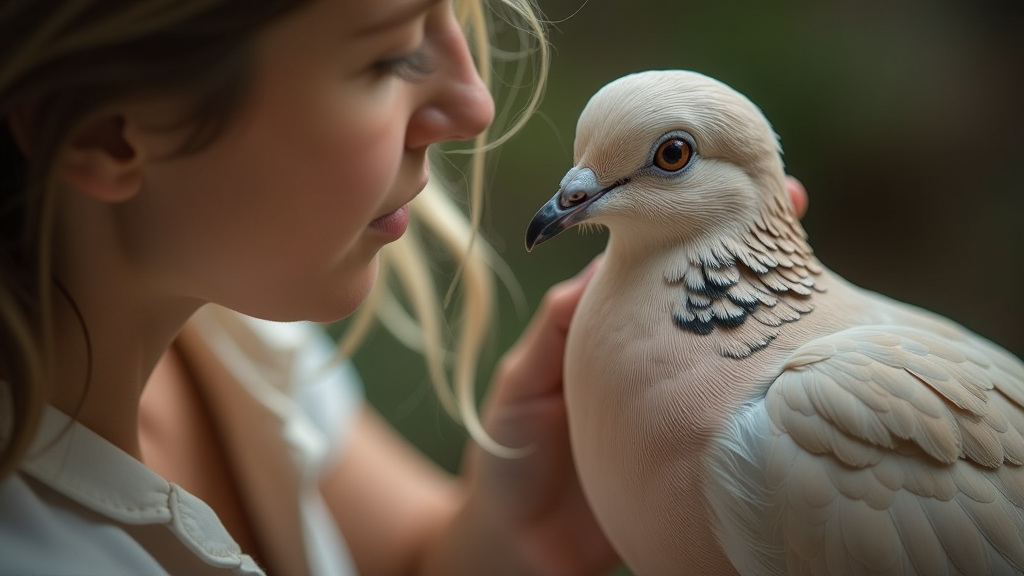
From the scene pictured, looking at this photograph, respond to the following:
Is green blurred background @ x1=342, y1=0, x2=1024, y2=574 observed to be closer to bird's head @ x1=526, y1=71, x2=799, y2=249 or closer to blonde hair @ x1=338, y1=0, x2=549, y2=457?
blonde hair @ x1=338, y1=0, x2=549, y2=457

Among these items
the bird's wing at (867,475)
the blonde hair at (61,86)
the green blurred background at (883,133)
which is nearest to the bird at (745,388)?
the bird's wing at (867,475)

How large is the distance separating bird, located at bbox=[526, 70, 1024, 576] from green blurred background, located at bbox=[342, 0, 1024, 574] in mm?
417

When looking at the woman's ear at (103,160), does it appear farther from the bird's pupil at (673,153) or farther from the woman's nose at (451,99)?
the bird's pupil at (673,153)

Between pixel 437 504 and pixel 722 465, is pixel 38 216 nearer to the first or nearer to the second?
pixel 722 465

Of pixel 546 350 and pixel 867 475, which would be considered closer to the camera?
pixel 867 475

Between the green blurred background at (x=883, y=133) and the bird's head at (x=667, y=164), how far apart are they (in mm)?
408

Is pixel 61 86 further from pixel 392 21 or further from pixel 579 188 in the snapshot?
pixel 579 188

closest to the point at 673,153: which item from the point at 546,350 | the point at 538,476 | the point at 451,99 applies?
the point at 451,99

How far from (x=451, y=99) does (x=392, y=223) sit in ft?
0.29

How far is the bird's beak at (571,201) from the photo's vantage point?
0.47 meters

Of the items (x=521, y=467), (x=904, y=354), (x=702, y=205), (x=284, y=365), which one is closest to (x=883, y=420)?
(x=904, y=354)

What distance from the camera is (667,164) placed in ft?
1.53

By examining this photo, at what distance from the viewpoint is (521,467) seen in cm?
78

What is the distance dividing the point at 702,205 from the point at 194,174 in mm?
295
